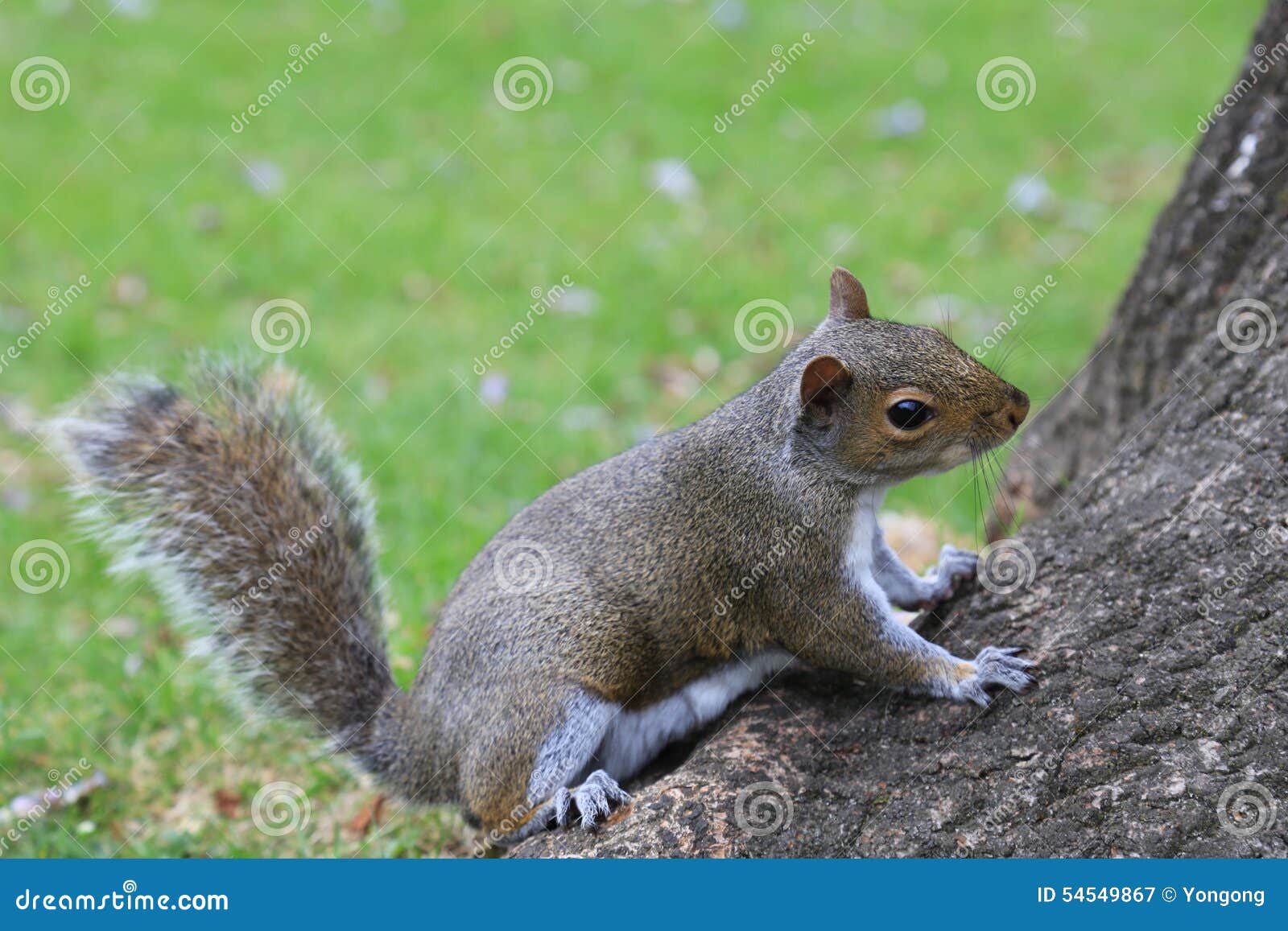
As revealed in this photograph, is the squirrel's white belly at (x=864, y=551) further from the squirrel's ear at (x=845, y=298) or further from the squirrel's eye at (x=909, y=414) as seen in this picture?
the squirrel's ear at (x=845, y=298)

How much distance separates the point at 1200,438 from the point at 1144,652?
1.62ft

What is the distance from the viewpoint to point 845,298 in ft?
7.82

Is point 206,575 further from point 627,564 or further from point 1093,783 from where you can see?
point 1093,783

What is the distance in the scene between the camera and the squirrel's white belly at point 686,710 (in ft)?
7.39

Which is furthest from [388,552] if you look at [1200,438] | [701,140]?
[701,140]

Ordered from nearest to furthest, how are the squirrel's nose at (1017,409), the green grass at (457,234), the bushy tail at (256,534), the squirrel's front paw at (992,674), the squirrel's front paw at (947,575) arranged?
the squirrel's front paw at (992,674) → the squirrel's nose at (1017,409) → the squirrel's front paw at (947,575) → the bushy tail at (256,534) → the green grass at (457,234)

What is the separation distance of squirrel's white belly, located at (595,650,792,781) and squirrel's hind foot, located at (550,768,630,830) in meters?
0.16

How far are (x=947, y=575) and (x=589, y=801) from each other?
84 centimetres

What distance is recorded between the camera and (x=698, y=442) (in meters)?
2.33

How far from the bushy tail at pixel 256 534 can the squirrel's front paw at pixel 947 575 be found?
1.08m

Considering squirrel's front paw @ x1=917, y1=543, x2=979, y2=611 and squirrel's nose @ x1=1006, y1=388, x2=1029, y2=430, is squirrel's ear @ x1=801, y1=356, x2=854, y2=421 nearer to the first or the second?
squirrel's nose @ x1=1006, y1=388, x2=1029, y2=430

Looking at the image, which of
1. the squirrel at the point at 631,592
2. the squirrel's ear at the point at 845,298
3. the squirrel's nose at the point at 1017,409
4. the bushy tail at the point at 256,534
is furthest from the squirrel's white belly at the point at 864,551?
the bushy tail at the point at 256,534

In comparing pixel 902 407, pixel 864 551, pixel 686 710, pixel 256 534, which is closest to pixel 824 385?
pixel 902 407

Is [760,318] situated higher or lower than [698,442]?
higher
